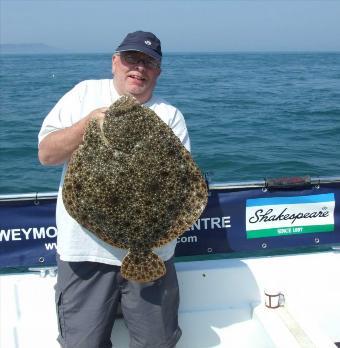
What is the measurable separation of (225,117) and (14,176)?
8.80 metres

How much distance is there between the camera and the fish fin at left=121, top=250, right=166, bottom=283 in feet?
8.91

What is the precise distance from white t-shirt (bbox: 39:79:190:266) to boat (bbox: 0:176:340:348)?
0.87 meters

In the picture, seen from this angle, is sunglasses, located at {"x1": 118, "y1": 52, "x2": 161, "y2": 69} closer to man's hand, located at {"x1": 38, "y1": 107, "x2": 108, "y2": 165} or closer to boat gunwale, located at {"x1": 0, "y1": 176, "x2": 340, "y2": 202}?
man's hand, located at {"x1": 38, "y1": 107, "x2": 108, "y2": 165}

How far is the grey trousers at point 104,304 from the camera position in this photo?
3.12 m

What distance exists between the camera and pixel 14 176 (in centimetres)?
1089

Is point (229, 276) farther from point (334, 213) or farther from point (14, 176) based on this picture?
point (14, 176)

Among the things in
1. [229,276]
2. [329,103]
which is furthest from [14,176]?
[329,103]

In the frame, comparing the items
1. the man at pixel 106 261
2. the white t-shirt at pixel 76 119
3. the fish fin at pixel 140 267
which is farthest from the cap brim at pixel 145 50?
the fish fin at pixel 140 267

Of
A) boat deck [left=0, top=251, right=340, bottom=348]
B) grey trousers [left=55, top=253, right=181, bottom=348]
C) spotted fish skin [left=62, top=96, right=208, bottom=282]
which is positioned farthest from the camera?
boat deck [left=0, top=251, right=340, bottom=348]

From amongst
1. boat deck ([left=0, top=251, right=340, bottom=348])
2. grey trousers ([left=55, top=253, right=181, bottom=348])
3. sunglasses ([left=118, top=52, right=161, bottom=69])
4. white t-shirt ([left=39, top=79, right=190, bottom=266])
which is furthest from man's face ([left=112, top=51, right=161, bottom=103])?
boat deck ([left=0, top=251, right=340, bottom=348])

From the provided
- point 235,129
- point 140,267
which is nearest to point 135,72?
point 140,267

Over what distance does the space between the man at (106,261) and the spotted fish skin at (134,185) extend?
0.24 meters

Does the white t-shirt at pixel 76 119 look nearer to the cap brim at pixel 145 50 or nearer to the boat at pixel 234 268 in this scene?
the cap brim at pixel 145 50

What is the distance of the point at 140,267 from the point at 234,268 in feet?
4.93
